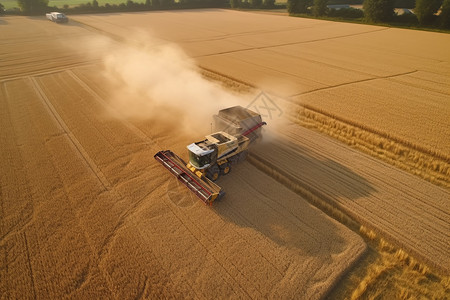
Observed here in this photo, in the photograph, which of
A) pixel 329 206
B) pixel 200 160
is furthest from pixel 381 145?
pixel 200 160

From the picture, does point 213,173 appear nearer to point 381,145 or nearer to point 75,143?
point 75,143

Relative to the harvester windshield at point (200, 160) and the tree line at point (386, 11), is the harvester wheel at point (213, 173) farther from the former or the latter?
the tree line at point (386, 11)

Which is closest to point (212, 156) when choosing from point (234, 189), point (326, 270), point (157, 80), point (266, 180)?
point (234, 189)

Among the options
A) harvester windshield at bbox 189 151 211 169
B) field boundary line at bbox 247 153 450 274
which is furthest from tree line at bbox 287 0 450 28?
harvester windshield at bbox 189 151 211 169

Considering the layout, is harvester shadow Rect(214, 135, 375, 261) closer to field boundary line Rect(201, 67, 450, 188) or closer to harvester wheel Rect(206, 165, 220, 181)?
harvester wheel Rect(206, 165, 220, 181)

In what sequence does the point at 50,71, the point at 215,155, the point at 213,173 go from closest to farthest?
the point at 215,155 → the point at 213,173 → the point at 50,71
